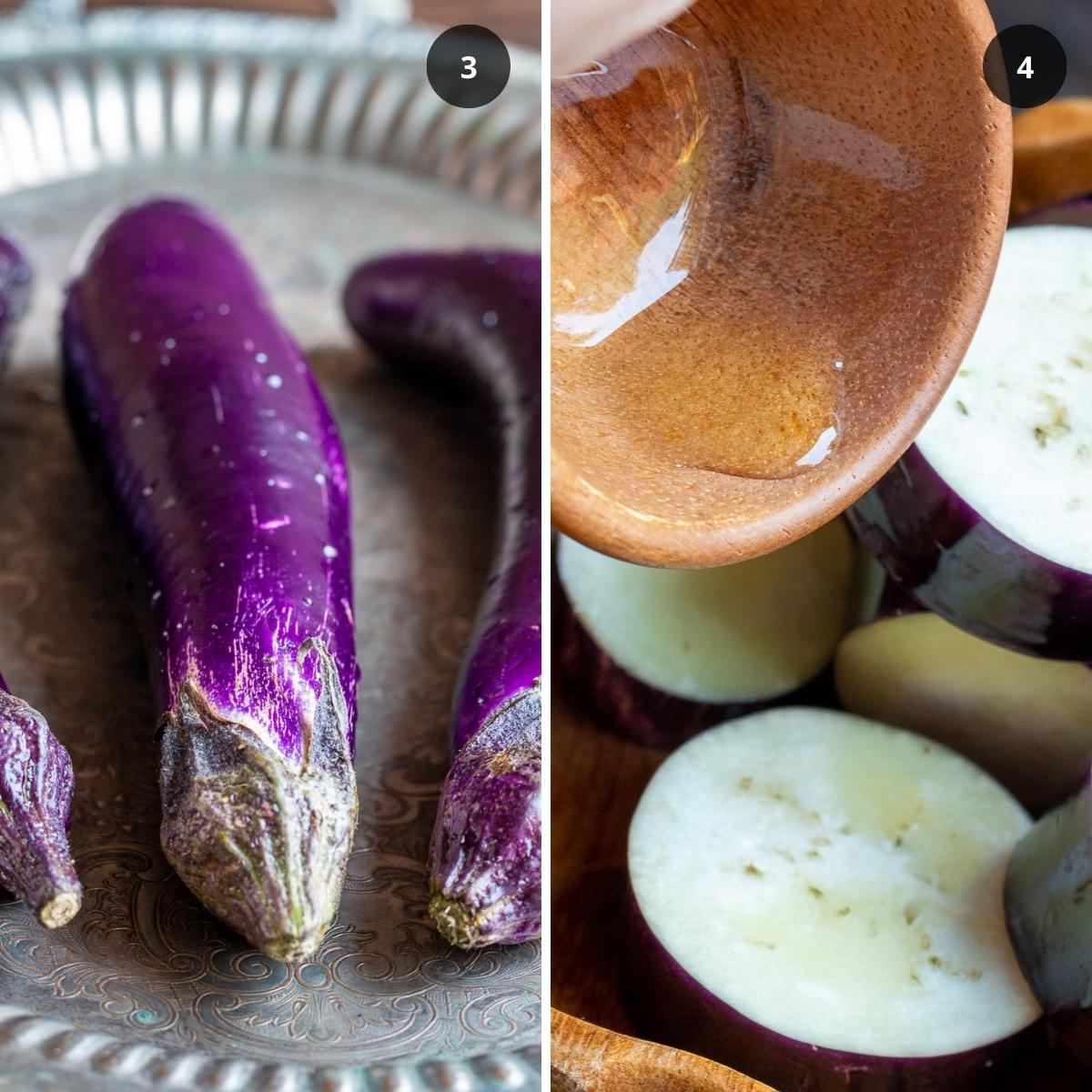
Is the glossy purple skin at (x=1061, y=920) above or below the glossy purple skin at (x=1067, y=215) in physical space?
below

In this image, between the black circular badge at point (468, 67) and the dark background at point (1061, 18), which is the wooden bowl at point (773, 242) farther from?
the black circular badge at point (468, 67)

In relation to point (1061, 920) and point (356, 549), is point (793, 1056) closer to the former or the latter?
point (1061, 920)

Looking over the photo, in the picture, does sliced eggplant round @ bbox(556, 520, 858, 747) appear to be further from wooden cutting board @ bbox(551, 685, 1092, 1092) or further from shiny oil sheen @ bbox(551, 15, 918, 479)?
shiny oil sheen @ bbox(551, 15, 918, 479)

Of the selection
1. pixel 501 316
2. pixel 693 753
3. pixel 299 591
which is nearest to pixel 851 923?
pixel 693 753

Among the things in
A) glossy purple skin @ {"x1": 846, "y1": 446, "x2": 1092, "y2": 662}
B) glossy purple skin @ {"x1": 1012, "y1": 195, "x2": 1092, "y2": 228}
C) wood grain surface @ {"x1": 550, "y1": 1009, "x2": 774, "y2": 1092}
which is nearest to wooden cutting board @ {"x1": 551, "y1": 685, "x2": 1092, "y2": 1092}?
wood grain surface @ {"x1": 550, "y1": 1009, "x2": 774, "y2": 1092}

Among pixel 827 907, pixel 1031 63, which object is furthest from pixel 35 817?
pixel 1031 63

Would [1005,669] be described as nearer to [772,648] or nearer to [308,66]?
[772,648]

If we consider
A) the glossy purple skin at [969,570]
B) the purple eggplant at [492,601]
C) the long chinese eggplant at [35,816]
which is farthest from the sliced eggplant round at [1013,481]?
the long chinese eggplant at [35,816]
